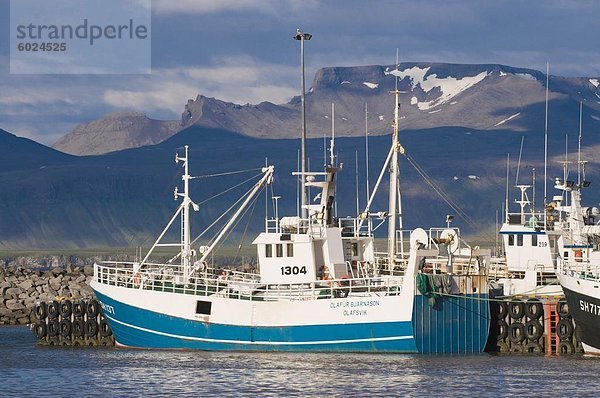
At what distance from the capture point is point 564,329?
5319 centimetres

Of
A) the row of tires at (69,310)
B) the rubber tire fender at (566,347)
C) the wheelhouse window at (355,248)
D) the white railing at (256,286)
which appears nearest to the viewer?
the white railing at (256,286)

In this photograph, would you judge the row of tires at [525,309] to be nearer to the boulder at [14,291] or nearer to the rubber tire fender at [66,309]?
the rubber tire fender at [66,309]

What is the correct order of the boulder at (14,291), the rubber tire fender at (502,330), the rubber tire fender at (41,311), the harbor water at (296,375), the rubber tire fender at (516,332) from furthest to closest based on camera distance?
the boulder at (14,291) → the rubber tire fender at (41,311) → the rubber tire fender at (502,330) → the rubber tire fender at (516,332) → the harbor water at (296,375)

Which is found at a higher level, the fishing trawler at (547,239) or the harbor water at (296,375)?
the fishing trawler at (547,239)

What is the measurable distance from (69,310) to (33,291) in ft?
88.0

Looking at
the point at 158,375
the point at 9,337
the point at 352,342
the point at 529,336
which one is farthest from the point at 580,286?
the point at 9,337

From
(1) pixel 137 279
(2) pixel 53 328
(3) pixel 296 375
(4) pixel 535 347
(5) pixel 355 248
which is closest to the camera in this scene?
(3) pixel 296 375

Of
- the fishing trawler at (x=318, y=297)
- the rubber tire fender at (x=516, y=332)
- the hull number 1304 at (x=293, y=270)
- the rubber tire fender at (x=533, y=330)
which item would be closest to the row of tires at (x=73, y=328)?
the fishing trawler at (x=318, y=297)

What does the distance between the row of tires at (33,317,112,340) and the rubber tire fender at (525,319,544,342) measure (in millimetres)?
17203

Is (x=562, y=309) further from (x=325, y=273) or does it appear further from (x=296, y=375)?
(x=296, y=375)

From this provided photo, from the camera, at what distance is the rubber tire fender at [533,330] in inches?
2101

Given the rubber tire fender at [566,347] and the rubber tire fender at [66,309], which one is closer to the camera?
the rubber tire fender at [566,347]

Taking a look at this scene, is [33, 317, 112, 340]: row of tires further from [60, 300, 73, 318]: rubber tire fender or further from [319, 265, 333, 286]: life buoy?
[319, 265, 333, 286]: life buoy

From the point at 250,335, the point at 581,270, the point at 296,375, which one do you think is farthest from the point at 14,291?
the point at 581,270
